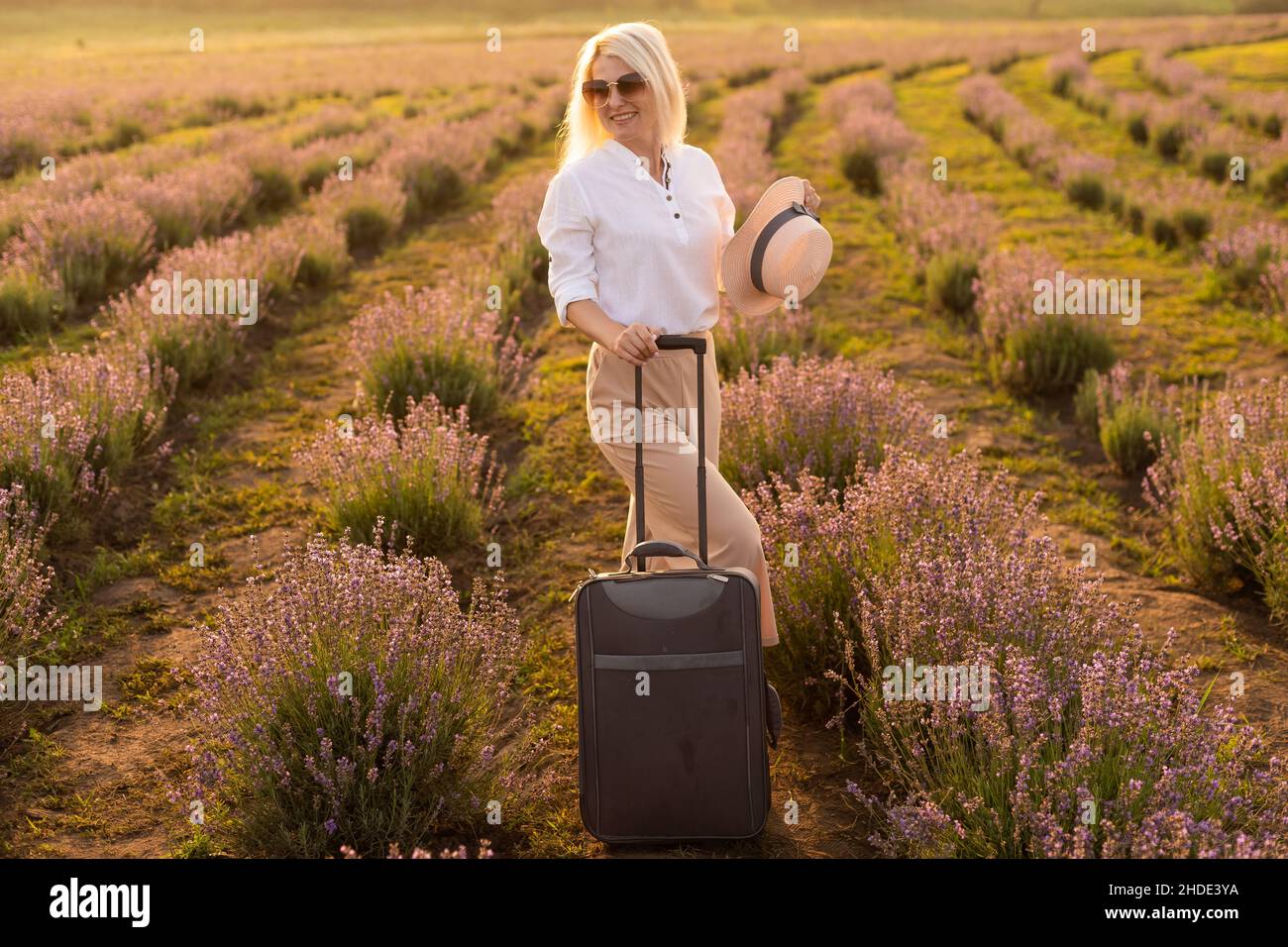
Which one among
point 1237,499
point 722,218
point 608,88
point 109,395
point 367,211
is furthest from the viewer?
point 367,211

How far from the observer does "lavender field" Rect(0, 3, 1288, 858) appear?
9.08ft

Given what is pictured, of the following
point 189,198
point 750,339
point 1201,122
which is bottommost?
point 750,339

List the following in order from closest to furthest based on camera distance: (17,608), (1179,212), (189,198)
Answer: (17,608), (189,198), (1179,212)

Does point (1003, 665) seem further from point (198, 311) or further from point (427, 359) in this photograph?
point (198, 311)

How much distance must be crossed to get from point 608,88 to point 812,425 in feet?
6.78

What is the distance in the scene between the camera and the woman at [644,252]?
298cm

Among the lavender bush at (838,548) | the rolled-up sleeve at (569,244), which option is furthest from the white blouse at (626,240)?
the lavender bush at (838,548)

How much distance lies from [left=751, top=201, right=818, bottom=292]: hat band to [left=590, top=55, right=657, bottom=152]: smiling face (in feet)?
1.53

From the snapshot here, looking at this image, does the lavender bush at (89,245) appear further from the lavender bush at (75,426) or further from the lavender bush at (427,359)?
the lavender bush at (427,359)

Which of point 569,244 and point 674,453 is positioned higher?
point 569,244

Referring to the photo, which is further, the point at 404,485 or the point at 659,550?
the point at 404,485

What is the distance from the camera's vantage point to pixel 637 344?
269 cm

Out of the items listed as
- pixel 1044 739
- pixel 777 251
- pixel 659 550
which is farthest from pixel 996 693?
pixel 777 251

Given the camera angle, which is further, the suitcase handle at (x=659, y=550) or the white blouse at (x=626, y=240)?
the white blouse at (x=626, y=240)
